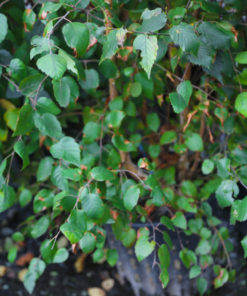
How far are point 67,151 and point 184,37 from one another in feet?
1.16

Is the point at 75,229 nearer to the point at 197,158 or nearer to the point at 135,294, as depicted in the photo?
the point at 197,158

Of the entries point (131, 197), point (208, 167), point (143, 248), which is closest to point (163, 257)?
point (143, 248)

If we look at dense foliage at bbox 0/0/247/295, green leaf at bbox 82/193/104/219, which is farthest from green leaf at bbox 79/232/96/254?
green leaf at bbox 82/193/104/219

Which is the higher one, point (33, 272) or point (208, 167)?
point (208, 167)

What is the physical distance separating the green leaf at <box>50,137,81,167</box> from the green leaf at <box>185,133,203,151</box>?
435 millimetres

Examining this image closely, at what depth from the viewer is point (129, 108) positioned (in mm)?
1066

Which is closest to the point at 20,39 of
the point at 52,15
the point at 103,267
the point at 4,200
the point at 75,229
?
the point at 52,15

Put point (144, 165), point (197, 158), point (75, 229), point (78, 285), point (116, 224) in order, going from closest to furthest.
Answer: point (75, 229) < point (144, 165) < point (116, 224) < point (197, 158) < point (78, 285)

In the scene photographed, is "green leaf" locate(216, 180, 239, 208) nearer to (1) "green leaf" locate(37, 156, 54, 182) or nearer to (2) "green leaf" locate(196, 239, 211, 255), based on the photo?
(2) "green leaf" locate(196, 239, 211, 255)

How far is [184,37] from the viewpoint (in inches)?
25.3

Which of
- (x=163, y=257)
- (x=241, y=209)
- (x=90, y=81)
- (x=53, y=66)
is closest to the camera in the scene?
(x=53, y=66)

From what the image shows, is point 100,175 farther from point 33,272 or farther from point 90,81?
point 33,272

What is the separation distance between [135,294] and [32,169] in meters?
0.68

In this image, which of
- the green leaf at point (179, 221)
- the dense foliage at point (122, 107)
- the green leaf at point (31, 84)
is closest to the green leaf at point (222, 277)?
the dense foliage at point (122, 107)
